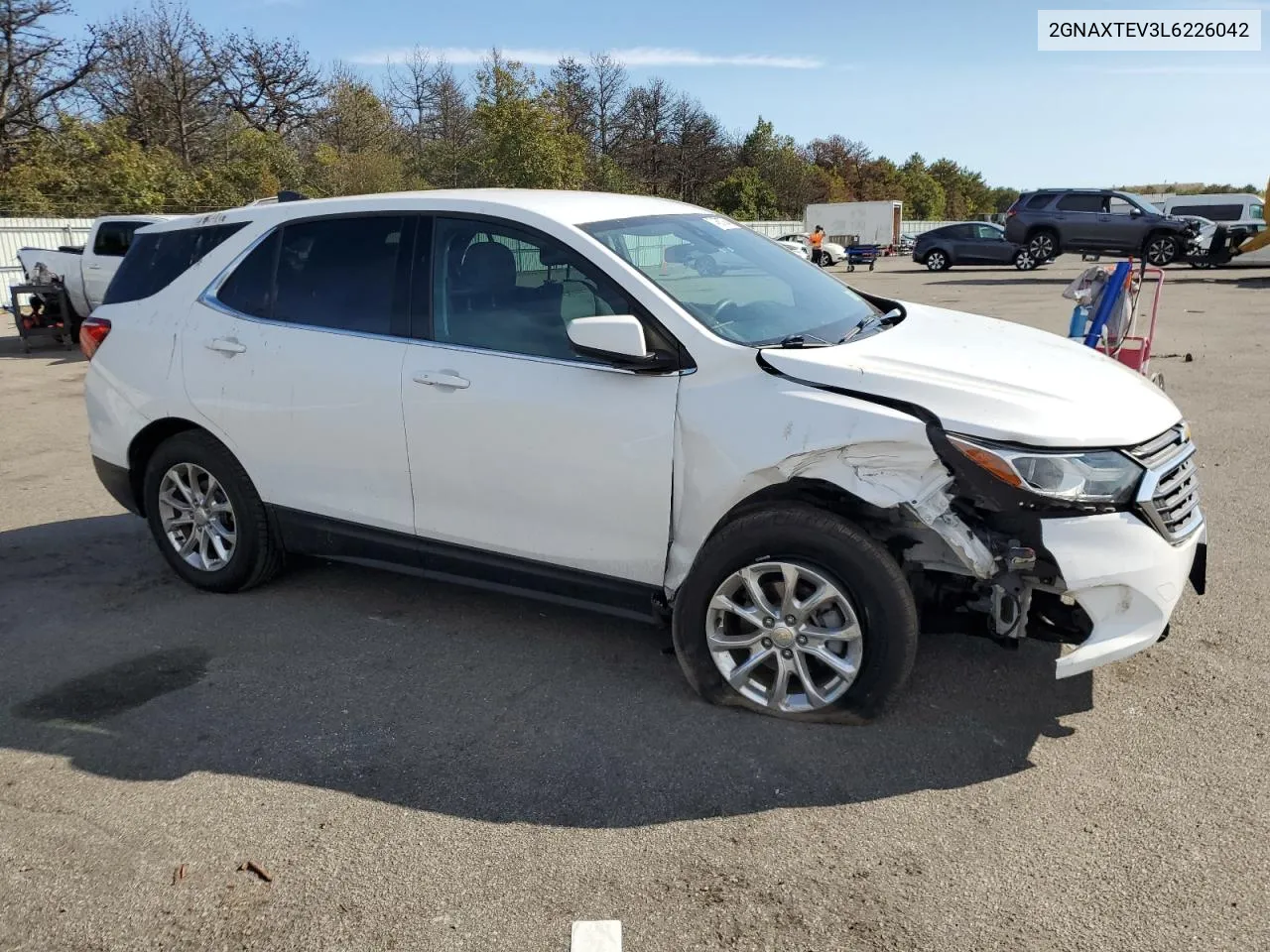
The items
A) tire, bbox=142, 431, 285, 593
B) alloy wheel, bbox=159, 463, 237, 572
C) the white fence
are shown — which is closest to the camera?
tire, bbox=142, 431, 285, 593

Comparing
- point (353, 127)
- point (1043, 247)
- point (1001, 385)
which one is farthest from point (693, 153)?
point (1001, 385)

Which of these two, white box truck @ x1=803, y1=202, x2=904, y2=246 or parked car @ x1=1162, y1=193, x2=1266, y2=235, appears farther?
white box truck @ x1=803, y1=202, x2=904, y2=246

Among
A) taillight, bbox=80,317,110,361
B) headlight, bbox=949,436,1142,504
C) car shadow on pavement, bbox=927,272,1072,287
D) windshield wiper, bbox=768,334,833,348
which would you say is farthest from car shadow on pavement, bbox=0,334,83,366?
car shadow on pavement, bbox=927,272,1072,287

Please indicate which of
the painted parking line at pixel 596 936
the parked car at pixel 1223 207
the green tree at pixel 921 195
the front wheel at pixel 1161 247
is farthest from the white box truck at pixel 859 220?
the painted parking line at pixel 596 936

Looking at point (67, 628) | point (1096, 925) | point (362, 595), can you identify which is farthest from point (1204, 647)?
point (67, 628)

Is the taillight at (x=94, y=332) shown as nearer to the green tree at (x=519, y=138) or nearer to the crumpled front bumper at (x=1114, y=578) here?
the crumpled front bumper at (x=1114, y=578)

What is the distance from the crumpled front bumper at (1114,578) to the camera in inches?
126

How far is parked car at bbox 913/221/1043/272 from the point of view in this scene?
3328 cm

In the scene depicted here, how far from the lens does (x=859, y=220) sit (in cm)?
4734

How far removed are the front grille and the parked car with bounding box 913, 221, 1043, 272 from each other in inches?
1210

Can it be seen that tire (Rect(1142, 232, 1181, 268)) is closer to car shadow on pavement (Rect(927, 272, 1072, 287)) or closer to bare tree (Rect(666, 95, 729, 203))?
car shadow on pavement (Rect(927, 272, 1072, 287))

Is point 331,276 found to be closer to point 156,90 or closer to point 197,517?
point 197,517

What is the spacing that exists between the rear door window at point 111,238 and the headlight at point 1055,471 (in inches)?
614

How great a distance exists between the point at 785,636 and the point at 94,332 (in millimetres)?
3994
